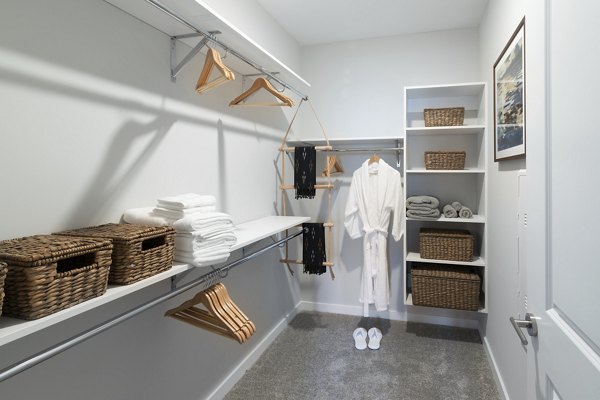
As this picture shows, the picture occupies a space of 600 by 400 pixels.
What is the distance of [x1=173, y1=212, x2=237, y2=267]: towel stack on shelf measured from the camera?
1.39m

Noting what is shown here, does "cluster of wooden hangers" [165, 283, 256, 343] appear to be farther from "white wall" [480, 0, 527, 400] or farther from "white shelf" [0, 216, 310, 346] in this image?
"white wall" [480, 0, 527, 400]

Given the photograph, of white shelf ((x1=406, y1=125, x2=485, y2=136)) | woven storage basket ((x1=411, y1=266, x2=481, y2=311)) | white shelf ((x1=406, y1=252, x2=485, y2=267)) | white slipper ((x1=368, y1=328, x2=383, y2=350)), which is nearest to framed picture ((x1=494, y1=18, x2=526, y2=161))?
white shelf ((x1=406, y1=125, x2=485, y2=136))

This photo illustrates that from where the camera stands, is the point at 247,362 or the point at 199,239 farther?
the point at 247,362

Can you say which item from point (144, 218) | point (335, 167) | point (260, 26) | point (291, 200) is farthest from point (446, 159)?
point (144, 218)

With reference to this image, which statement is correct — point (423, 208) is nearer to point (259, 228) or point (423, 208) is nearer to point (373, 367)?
point (373, 367)

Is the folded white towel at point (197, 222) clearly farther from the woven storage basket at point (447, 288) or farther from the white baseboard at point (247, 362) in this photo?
the woven storage basket at point (447, 288)

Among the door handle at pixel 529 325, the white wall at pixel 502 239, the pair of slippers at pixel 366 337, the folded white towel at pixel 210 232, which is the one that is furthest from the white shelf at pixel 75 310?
the pair of slippers at pixel 366 337

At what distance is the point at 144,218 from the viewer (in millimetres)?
1413

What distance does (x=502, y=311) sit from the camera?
7.45 ft

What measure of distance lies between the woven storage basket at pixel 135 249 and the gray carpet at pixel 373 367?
1.42 metres

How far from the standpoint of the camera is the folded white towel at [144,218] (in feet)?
4.55

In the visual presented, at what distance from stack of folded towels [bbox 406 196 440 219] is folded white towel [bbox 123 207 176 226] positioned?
211 centimetres

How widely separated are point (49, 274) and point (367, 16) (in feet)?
9.52

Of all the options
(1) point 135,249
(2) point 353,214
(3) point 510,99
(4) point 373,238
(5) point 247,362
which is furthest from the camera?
(2) point 353,214
